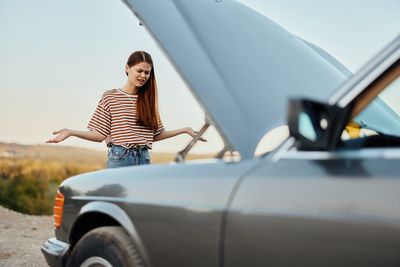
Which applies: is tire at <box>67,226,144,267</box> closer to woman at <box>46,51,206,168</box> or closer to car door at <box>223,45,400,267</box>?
car door at <box>223,45,400,267</box>

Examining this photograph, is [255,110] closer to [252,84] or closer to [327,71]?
[252,84]

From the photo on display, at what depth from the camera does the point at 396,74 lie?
6.79 feet

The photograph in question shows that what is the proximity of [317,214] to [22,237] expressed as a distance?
8.40 m

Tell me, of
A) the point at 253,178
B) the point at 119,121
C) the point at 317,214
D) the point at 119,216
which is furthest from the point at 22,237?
the point at 317,214

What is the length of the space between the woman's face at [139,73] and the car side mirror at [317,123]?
2983mm

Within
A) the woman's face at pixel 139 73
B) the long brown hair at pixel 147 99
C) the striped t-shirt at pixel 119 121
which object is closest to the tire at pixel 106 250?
the striped t-shirt at pixel 119 121

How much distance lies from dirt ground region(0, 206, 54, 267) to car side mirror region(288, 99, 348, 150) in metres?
5.81

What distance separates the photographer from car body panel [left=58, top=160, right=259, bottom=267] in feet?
7.48

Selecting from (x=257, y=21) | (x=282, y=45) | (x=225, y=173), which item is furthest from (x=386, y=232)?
(x=257, y=21)

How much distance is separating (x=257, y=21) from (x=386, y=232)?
2357 millimetres

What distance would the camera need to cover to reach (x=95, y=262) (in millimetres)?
2873

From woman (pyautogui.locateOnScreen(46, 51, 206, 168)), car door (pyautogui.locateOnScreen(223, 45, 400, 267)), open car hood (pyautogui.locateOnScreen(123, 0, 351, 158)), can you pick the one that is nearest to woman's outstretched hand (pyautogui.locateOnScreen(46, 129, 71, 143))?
woman (pyautogui.locateOnScreen(46, 51, 206, 168))

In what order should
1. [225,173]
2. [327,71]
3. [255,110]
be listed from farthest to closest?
[327,71] < [255,110] < [225,173]

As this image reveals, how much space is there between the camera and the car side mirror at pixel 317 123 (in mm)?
1912
